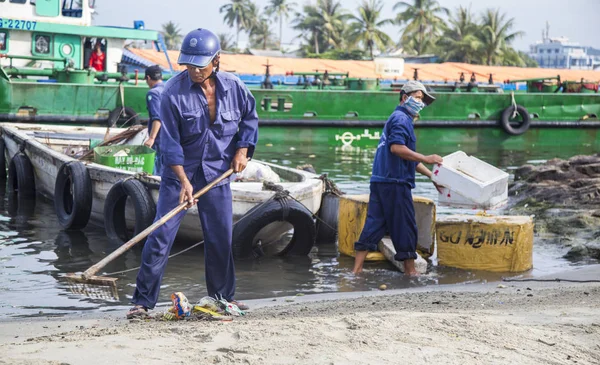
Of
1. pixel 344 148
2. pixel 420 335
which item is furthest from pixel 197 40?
pixel 344 148

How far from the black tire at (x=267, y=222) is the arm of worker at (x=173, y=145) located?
301 centimetres

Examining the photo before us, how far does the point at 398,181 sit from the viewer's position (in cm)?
768

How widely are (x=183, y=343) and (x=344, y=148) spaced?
1805cm

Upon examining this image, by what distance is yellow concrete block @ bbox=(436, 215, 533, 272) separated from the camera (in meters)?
8.20

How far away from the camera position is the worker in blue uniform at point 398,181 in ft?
25.0

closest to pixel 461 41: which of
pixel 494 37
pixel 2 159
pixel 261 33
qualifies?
pixel 494 37

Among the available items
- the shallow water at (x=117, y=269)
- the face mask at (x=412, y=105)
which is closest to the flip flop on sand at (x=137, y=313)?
the shallow water at (x=117, y=269)

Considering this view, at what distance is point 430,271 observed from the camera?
328 inches

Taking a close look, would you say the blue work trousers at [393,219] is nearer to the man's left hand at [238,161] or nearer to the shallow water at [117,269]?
the shallow water at [117,269]

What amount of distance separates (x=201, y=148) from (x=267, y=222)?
302 cm

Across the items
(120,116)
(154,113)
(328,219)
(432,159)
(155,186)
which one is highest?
(154,113)

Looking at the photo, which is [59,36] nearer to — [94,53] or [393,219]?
[94,53]

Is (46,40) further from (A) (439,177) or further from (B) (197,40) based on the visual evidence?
(B) (197,40)

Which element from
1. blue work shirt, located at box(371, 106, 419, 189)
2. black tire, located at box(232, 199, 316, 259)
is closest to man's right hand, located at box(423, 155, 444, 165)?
blue work shirt, located at box(371, 106, 419, 189)
